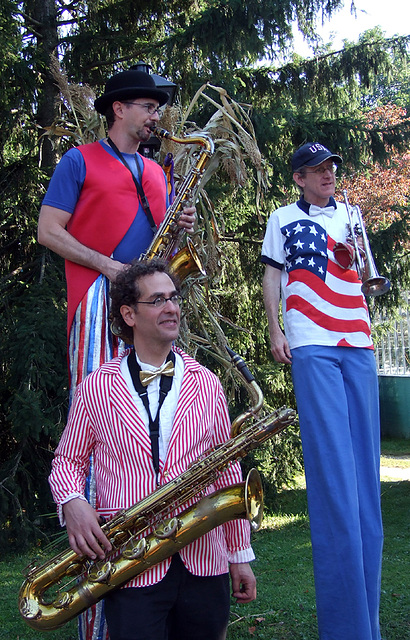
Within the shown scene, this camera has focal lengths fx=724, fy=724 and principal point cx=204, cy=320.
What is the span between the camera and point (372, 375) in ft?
10.6

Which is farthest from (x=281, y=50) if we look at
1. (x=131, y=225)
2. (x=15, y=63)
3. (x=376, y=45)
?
(x=131, y=225)

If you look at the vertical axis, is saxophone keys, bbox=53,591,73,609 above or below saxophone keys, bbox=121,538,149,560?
below

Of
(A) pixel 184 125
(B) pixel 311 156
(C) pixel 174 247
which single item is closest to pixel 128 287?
(C) pixel 174 247

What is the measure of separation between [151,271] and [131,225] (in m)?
0.62

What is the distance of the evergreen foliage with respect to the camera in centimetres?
666

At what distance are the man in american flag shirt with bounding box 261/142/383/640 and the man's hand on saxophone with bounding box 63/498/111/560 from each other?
1151mm

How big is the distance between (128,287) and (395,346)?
1326 centimetres

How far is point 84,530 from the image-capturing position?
7.22 ft

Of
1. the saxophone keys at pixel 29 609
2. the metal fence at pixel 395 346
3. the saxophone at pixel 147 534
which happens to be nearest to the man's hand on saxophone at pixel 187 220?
the saxophone at pixel 147 534

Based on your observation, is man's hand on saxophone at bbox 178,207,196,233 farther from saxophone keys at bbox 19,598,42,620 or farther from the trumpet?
saxophone keys at bbox 19,598,42,620

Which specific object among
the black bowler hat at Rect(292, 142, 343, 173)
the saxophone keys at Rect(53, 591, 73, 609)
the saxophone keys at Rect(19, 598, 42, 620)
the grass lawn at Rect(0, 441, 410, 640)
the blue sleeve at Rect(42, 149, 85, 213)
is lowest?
the grass lawn at Rect(0, 441, 410, 640)

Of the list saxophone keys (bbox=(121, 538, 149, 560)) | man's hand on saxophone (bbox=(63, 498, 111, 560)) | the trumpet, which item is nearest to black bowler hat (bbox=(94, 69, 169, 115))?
the trumpet

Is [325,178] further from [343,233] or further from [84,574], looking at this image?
[84,574]

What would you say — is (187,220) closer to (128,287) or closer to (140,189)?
(140,189)
